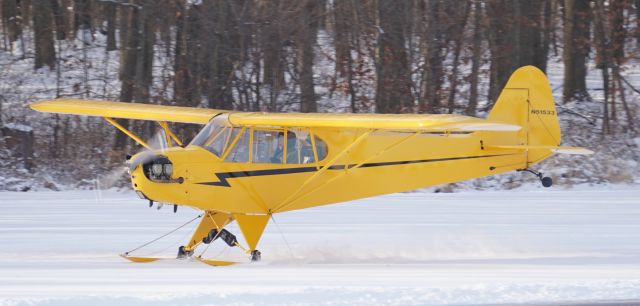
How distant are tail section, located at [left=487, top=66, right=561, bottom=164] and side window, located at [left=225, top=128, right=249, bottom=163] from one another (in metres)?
3.26

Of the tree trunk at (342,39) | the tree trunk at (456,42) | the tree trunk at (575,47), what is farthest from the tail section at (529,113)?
the tree trunk at (575,47)

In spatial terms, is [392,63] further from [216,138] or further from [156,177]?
[156,177]

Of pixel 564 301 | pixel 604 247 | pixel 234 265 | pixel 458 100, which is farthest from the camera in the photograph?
pixel 458 100

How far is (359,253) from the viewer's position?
1202cm

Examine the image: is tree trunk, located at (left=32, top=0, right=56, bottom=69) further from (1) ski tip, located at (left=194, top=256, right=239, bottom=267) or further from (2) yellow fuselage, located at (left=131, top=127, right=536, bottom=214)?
(1) ski tip, located at (left=194, top=256, right=239, bottom=267)

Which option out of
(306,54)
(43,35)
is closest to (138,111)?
(306,54)

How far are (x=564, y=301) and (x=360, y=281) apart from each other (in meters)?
2.04

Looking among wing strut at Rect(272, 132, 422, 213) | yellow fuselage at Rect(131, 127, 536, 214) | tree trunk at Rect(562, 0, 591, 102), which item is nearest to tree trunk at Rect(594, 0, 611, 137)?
tree trunk at Rect(562, 0, 591, 102)

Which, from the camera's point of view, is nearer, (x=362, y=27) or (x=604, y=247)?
(x=604, y=247)

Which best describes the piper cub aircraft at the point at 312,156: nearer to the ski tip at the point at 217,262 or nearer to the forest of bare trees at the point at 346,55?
the ski tip at the point at 217,262

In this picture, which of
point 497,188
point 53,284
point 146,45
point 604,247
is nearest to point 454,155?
point 604,247

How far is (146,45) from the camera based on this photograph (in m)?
22.2

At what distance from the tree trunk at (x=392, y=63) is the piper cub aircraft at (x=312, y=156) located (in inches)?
405

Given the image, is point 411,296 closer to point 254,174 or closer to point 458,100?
point 254,174
